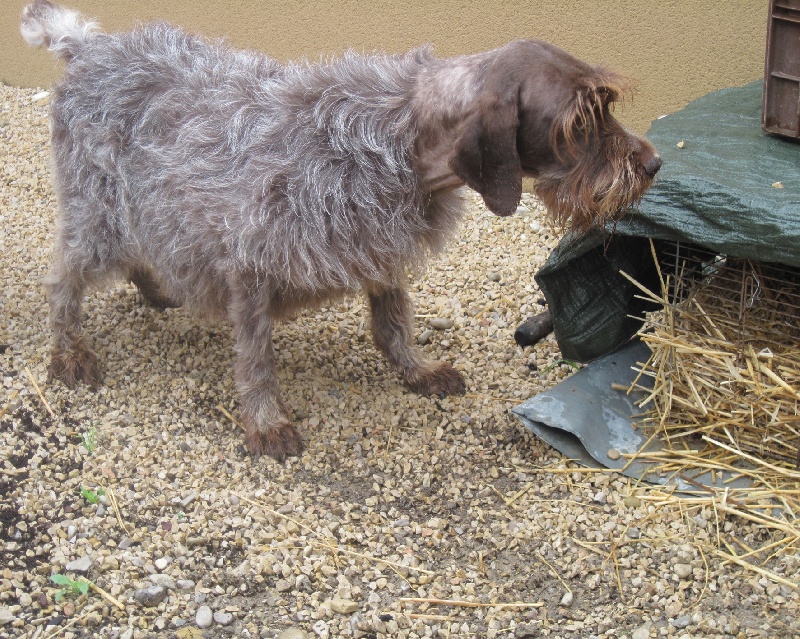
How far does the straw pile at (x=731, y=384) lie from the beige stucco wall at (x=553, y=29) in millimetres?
1530

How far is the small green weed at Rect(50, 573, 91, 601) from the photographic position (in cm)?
332

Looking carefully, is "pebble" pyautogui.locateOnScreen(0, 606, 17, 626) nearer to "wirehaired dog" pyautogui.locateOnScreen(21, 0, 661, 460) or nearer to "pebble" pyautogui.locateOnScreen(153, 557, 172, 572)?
"pebble" pyautogui.locateOnScreen(153, 557, 172, 572)

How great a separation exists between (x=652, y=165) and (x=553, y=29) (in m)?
2.63

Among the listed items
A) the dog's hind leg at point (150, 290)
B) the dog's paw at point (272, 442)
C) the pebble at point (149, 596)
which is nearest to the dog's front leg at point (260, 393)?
the dog's paw at point (272, 442)

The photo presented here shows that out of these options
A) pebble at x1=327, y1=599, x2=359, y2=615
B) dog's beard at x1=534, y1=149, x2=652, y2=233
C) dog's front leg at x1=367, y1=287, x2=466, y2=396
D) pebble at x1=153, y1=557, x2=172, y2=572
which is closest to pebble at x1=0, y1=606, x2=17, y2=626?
pebble at x1=153, y1=557, x2=172, y2=572

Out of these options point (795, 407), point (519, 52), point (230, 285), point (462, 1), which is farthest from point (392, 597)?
point (462, 1)

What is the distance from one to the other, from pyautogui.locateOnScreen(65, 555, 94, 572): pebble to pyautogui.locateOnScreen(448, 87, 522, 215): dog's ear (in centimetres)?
205

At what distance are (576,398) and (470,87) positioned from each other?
1571 millimetres

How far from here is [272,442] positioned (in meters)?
4.17

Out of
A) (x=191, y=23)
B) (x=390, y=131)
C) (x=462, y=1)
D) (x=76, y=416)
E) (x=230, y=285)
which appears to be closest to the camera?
(x=390, y=131)

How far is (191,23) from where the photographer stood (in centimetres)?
691

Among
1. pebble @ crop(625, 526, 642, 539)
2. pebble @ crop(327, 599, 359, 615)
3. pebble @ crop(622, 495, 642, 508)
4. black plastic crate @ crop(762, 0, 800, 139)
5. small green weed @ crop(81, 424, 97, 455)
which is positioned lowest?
pebble @ crop(625, 526, 642, 539)

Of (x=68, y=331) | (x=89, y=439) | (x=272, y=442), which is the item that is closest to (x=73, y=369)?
(x=68, y=331)

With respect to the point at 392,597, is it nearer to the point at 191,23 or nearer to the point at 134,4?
the point at 191,23
